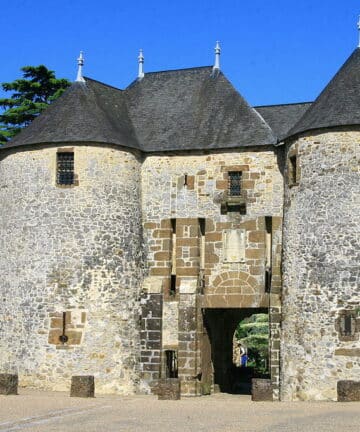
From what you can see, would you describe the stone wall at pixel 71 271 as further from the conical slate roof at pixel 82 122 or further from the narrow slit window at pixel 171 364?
the narrow slit window at pixel 171 364

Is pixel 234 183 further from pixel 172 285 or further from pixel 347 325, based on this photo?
pixel 347 325

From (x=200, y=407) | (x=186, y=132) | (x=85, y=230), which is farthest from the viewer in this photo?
(x=186, y=132)

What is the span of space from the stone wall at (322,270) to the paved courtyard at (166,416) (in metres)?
3.20

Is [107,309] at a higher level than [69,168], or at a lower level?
lower

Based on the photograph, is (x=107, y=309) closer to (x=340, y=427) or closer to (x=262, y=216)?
(x=262, y=216)

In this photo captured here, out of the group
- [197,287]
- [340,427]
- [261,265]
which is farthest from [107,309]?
[340,427]

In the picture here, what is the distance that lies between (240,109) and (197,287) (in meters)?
6.41

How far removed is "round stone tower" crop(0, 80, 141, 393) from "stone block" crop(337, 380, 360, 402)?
7958 millimetres

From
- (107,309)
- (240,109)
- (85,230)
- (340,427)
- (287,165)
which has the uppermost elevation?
(240,109)

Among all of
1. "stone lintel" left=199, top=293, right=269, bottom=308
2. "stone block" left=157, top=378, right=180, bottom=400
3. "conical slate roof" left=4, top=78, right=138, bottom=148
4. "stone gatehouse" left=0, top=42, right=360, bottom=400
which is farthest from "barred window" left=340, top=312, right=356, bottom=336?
"conical slate roof" left=4, top=78, right=138, bottom=148

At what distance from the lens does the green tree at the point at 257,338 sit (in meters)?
46.1

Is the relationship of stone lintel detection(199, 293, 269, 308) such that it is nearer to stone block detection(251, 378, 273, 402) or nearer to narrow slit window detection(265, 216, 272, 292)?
narrow slit window detection(265, 216, 272, 292)

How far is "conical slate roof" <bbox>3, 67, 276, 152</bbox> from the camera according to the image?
29.9 m

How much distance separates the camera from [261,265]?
29234 millimetres
